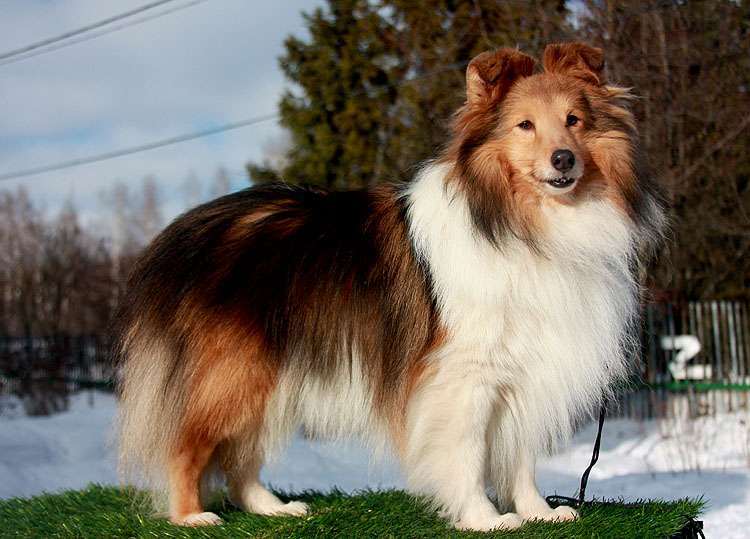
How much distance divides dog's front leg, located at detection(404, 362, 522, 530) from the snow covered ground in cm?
229

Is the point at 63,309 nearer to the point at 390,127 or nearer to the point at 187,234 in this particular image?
the point at 390,127

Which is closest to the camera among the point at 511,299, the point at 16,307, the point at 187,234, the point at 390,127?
the point at 511,299

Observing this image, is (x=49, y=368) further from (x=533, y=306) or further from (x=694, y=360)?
(x=533, y=306)

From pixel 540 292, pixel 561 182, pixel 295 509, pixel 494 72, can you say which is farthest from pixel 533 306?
pixel 295 509

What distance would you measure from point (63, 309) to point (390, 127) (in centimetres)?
995

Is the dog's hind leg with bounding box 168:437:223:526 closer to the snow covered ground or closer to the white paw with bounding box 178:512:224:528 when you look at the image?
the white paw with bounding box 178:512:224:528

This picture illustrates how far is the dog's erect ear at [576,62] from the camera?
341 centimetres

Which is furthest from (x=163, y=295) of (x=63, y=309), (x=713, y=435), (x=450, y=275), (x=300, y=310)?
(x=63, y=309)

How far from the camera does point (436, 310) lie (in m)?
3.29

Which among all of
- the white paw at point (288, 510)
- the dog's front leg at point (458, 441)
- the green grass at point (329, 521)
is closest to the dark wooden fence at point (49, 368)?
the green grass at point (329, 521)

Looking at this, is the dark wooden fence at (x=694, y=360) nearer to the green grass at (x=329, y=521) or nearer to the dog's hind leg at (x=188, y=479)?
the green grass at (x=329, y=521)

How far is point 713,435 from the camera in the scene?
7949 millimetres

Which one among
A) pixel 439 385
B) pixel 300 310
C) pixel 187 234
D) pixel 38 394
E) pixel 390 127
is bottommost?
pixel 38 394

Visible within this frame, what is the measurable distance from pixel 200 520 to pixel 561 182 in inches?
98.9
